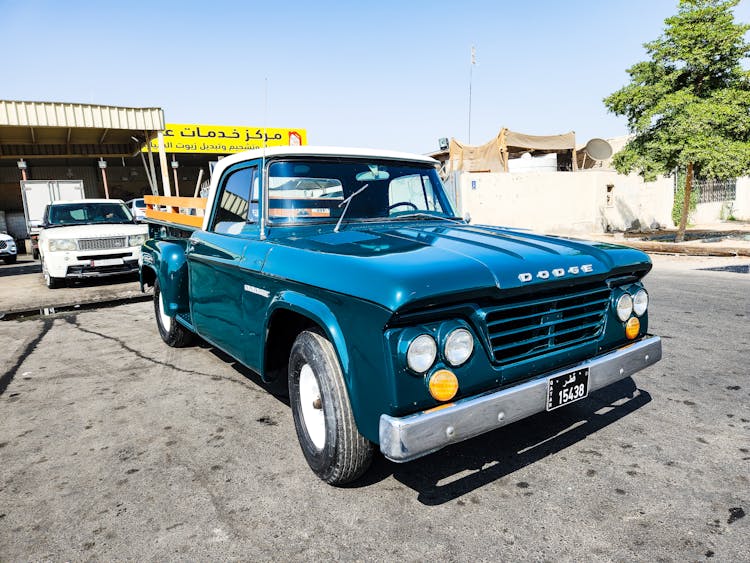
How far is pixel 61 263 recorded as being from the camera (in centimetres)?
888

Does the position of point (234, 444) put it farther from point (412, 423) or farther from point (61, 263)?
point (61, 263)

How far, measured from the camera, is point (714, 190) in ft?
69.4

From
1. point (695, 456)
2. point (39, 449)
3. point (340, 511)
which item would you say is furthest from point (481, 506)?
point (39, 449)

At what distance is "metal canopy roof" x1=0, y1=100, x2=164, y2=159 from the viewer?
13344 millimetres

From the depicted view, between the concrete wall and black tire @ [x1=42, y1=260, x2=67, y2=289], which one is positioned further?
the concrete wall

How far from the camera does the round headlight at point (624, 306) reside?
9.39ft

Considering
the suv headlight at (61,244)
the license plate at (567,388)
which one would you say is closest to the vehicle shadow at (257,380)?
the license plate at (567,388)

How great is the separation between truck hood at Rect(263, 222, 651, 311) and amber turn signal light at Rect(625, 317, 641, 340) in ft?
0.96

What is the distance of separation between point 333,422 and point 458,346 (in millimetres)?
697

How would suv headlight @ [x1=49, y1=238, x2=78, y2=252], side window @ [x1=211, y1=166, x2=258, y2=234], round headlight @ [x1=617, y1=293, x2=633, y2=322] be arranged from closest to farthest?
round headlight @ [x1=617, y1=293, x2=633, y2=322]
side window @ [x1=211, y1=166, x2=258, y2=234]
suv headlight @ [x1=49, y1=238, x2=78, y2=252]

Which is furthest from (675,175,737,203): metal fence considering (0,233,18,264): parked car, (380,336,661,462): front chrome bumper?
(0,233,18,264): parked car

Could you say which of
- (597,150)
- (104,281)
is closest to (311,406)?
(104,281)

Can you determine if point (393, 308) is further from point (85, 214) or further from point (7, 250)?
point (7, 250)

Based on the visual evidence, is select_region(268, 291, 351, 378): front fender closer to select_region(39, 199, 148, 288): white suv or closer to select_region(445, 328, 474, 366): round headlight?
select_region(445, 328, 474, 366): round headlight
